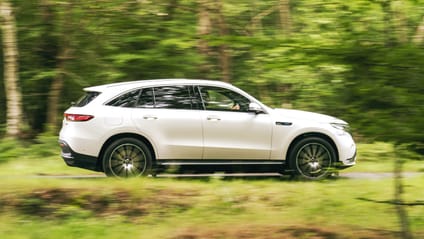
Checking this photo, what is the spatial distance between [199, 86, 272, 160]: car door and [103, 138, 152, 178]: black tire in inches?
38.9

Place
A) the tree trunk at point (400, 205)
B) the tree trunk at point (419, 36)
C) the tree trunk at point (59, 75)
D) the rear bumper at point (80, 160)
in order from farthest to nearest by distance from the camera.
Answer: the tree trunk at point (59, 75), the rear bumper at point (80, 160), the tree trunk at point (400, 205), the tree trunk at point (419, 36)

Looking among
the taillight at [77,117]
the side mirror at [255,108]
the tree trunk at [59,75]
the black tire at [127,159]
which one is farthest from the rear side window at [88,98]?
the tree trunk at [59,75]

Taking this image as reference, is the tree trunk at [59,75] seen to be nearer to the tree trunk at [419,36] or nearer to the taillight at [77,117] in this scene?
the taillight at [77,117]

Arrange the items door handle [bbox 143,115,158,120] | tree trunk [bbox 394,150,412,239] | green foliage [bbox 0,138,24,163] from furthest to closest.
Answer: green foliage [bbox 0,138,24,163] < door handle [bbox 143,115,158,120] < tree trunk [bbox 394,150,412,239]

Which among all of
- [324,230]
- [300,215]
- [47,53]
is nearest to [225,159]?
[300,215]

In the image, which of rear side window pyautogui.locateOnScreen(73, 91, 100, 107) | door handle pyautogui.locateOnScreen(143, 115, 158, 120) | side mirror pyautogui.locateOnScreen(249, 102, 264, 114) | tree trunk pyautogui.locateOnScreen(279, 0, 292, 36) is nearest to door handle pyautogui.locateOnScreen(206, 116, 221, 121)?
side mirror pyautogui.locateOnScreen(249, 102, 264, 114)

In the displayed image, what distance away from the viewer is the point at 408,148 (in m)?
5.51

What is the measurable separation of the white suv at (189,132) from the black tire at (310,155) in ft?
0.05

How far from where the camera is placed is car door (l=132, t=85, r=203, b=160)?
31.2 ft

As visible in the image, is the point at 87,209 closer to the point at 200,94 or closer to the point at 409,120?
the point at 200,94

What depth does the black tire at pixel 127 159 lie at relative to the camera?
9.45 m

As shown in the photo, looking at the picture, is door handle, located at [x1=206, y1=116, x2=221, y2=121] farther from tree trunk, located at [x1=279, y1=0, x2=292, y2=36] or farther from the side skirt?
tree trunk, located at [x1=279, y1=0, x2=292, y2=36]

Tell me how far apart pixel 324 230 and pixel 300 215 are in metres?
0.62

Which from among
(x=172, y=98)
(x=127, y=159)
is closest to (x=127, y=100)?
(x=172, y=98)
